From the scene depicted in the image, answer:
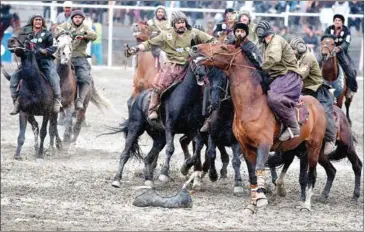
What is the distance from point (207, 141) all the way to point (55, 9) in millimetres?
14532

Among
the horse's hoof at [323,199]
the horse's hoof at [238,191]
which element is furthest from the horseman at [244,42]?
the horse's hoof at [323,199]

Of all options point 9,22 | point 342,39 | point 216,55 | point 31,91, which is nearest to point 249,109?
point 216,55

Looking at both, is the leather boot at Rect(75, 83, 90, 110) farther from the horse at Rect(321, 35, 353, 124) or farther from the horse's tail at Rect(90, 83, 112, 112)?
the horse at Rect(321, 35, 353, 124)

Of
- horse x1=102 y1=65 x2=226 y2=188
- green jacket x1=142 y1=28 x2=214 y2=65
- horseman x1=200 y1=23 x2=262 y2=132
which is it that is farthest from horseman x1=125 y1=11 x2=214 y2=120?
horseman x1=200 y1=23 x2=262 y2=132

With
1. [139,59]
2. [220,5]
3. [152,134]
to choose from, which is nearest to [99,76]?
[220,5]

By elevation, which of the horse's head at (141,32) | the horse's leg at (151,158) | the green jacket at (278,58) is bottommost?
the horse's leg at (151,158)

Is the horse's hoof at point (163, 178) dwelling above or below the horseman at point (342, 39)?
below

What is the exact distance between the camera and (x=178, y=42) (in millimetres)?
13789

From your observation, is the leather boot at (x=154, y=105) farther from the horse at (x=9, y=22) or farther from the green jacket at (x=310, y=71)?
the horse at (x=9, y=22)

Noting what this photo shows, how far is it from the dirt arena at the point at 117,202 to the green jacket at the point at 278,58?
1.61m

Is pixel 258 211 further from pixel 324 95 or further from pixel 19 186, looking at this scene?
pixel 19 186

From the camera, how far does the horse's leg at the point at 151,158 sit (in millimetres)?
13836

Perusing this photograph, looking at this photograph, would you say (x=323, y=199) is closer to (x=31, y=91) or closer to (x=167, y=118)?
(x=167, y=118)

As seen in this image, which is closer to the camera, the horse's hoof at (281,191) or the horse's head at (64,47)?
the horse's hoof at (281,191)
